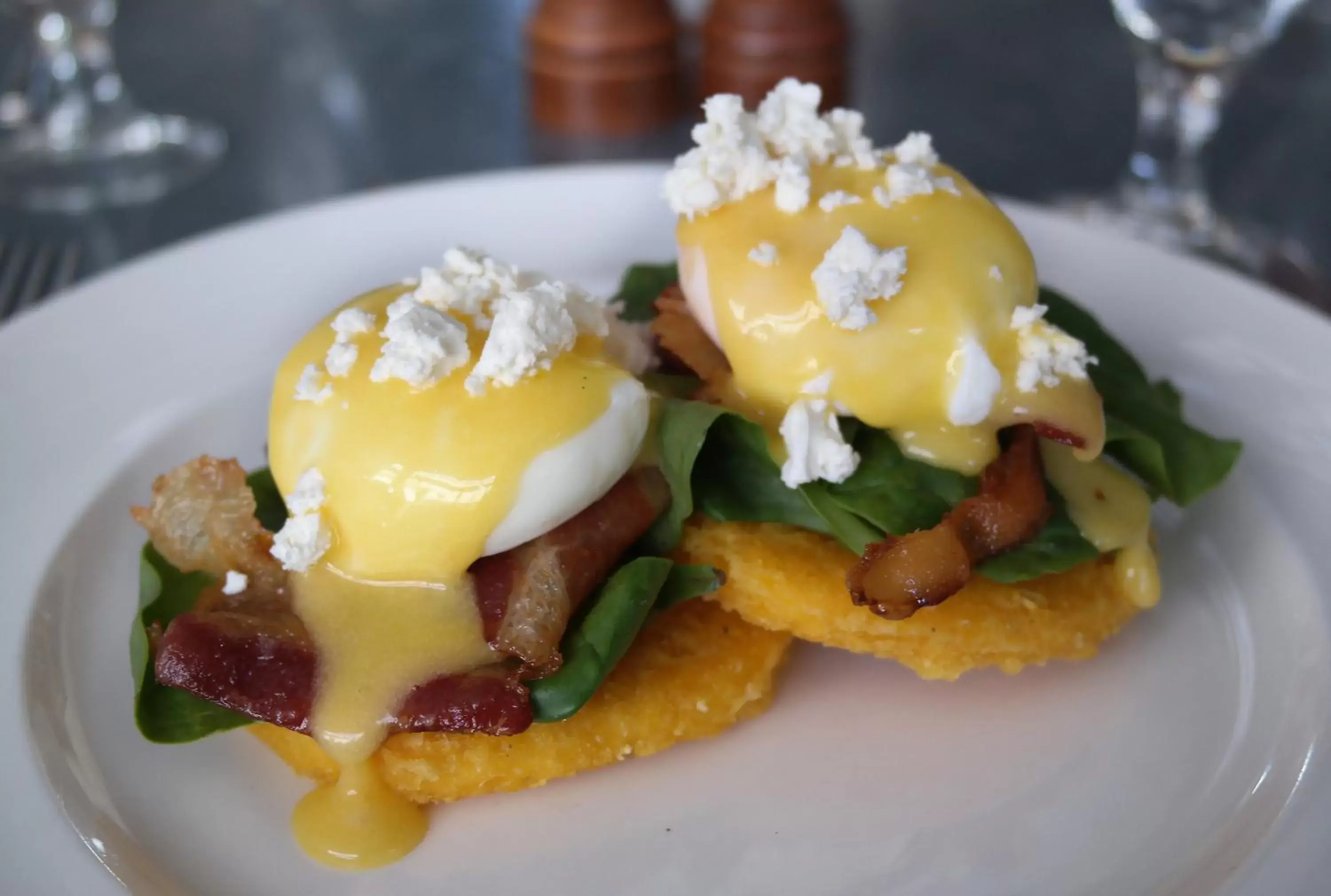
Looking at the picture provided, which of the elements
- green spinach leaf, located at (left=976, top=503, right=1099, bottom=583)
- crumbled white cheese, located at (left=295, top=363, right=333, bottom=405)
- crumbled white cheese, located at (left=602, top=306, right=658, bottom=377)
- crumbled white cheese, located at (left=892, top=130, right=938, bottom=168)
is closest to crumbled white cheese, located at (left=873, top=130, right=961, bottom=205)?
crumbled white cheese, located at (left=892, top=130, right=938, bottom=168)

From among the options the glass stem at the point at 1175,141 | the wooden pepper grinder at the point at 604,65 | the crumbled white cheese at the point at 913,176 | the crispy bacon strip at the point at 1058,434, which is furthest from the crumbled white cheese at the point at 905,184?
the wooden pepper grinder at the point at 604,65

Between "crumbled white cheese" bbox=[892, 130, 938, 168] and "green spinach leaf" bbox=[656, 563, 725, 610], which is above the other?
"crumbled white cheese" bbox=[892, 130, 938, 168]

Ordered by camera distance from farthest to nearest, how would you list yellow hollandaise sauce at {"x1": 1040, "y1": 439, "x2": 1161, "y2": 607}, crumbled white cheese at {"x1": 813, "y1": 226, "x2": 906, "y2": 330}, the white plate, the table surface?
the table surface → yellow hollandaise sauce at {"x1": 1040, "y1": 439, "x2": 1161, "y2": 607} → crumbled white cheese at {"x1": 813, "y1": 226, "x2": 906, "y2": 330} → the white plate

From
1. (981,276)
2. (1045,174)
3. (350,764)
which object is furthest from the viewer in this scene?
(1045,174)

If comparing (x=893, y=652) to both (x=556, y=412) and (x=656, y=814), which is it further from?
(x=556, y=412)

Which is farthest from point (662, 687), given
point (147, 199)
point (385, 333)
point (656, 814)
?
point (147, 199)

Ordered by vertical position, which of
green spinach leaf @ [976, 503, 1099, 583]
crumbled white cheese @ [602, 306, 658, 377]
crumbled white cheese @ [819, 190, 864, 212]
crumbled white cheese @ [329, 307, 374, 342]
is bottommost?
green spinach leaf @ [976, 503, 1099, 583]

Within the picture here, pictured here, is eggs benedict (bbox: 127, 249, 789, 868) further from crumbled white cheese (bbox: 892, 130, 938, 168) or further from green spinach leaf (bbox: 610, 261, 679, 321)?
crumbled white cheese (bbox: 892, 130, 938, 168)
